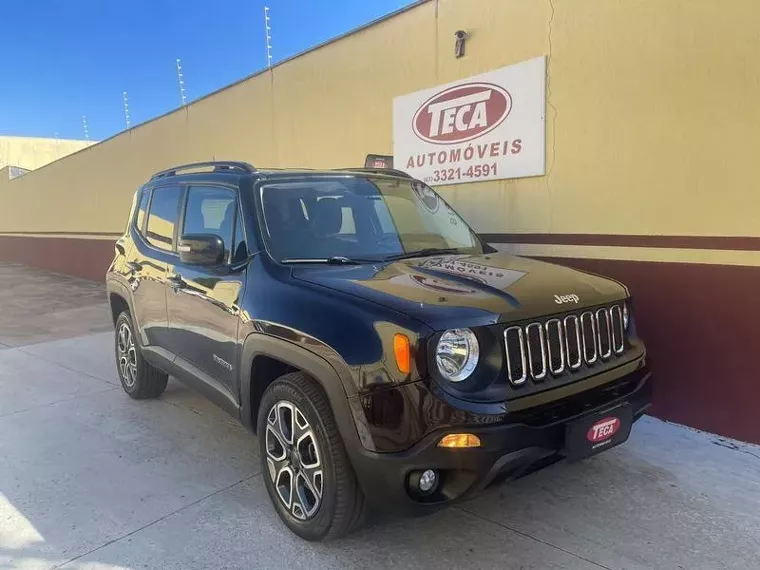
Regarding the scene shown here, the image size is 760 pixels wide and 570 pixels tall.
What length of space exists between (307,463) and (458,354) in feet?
3.17

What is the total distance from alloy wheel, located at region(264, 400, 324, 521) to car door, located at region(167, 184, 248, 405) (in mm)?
465

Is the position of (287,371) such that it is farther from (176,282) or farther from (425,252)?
(176,282)

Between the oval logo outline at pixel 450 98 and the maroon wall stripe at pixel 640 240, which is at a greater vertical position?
the oval logo outline at pixel 450 98

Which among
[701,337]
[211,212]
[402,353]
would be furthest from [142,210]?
[701,337]

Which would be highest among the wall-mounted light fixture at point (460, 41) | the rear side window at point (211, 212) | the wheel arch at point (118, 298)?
the wall-mounted light fixture at point (460, 41)

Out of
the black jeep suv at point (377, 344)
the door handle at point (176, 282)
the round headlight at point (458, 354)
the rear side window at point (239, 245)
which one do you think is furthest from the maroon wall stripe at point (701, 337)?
the door handle at point (176, 282)

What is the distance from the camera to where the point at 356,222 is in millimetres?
3840

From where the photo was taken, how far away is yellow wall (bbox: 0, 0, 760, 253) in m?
4.05

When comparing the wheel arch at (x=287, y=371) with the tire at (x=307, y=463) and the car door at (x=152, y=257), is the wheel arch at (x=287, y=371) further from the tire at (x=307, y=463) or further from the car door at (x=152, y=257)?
the car door at (x=152, y=257)

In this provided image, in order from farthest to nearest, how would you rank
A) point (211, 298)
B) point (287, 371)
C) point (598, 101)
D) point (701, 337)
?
point (598, 101)
point (701, 337)
point (211, 298)
point (287, 371)

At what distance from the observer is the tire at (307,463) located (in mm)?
2684

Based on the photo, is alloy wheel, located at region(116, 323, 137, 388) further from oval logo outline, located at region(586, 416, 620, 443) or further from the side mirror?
oval logo outline, located at region(586, 416, 620, 443)

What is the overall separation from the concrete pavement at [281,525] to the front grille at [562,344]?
2.04ft

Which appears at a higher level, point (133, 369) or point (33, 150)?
point (33, 150)
